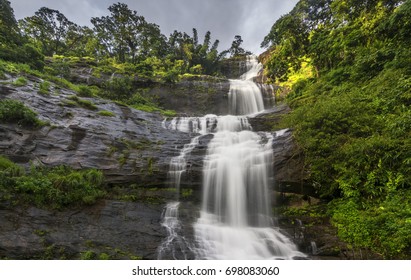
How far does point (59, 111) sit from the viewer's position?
449 inches

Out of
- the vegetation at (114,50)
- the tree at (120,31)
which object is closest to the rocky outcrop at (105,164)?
the vegetation at (114,50)

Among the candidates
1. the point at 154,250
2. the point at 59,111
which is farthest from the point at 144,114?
the point at 154,250

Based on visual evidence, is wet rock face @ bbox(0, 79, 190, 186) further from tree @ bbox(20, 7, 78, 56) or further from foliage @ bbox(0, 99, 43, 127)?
tree @ bbox(20, 7, 78, 56)

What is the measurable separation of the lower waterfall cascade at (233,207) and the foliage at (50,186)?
2545 mm

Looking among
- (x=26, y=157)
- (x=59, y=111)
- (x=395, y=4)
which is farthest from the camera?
(x=395, y=4)

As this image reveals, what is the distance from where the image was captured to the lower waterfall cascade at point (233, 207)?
6.88 m

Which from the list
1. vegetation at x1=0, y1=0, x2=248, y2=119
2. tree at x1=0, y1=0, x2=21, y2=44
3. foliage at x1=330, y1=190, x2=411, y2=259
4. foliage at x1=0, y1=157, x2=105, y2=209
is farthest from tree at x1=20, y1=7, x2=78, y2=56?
foliage at x1=330, y1=190, x2=411, y2=259

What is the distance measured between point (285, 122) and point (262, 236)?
20.9 ft

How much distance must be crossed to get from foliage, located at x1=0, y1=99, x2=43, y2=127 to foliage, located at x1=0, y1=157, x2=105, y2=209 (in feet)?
7.93

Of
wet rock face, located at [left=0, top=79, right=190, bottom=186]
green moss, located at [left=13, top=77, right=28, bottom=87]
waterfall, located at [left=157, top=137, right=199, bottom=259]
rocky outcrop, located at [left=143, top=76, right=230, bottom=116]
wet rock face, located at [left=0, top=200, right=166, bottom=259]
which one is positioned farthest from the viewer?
rocky outcrop, located at [left=143, top=76, right=230, bottom=116]

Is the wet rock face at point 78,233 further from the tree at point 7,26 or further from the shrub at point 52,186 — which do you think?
the tree at point 7,26

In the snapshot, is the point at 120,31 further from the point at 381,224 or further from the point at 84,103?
the point at 381,224

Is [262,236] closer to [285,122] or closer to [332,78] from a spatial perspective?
[285,122]

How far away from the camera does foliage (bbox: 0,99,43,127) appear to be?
9.36 metres
